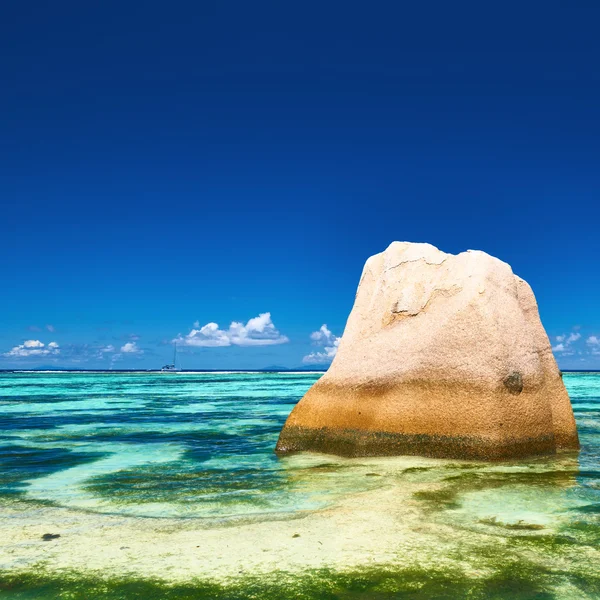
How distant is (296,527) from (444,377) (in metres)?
4.09

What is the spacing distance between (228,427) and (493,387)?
827 cm

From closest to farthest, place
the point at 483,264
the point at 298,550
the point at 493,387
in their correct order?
the point at 298,550 → the point at 493,387 → the point at 483,264

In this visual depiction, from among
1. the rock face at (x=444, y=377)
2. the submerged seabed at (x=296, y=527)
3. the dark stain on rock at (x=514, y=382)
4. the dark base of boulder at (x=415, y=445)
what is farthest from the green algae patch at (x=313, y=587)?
the dark stain on rock at (x=514, y=382)

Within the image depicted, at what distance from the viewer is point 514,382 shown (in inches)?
343

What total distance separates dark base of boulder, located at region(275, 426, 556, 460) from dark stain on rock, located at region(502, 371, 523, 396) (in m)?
0.73

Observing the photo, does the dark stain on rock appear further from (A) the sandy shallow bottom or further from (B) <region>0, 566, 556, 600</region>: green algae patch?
(B) <region>0, 566, 556, 600</region>: green algae patch

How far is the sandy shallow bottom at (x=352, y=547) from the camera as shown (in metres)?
4.16

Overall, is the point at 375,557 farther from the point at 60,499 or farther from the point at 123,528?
the point at 60,499

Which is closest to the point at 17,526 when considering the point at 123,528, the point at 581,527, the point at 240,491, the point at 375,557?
the point at 123,528

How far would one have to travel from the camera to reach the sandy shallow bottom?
4.16 m

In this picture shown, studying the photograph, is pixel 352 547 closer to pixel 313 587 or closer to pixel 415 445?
pixel 313 587

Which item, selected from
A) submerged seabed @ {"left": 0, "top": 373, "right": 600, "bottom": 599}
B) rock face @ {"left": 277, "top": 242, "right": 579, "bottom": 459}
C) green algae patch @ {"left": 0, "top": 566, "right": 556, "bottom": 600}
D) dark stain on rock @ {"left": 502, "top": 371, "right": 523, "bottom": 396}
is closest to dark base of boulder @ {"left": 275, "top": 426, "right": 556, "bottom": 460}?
rock face @ {"left": 277, "top": 242, "right": 579, "bottom": 459}

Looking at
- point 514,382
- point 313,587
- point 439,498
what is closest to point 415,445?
point 514,382

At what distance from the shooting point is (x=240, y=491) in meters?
7.41
